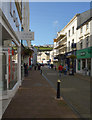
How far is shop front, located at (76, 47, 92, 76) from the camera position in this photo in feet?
64.6

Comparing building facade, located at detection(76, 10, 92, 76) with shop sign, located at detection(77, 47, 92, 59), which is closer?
shop sign, located at detection(77, 47, 92, 59)

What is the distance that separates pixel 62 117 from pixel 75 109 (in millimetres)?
1018

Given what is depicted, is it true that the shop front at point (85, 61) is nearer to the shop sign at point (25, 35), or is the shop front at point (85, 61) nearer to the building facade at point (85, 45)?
the building facade at point (85, 45)

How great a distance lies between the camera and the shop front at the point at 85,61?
1969cm

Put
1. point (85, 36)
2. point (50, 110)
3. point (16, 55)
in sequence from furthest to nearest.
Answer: point (85, 36) < point (16, 55) < point (50, 110)

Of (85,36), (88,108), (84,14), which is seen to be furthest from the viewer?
(84,14)

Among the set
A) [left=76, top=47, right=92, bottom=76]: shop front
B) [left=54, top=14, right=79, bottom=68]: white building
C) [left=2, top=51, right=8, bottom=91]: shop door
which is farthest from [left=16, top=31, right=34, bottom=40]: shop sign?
[left=54, top=14, right=79, bottom=68]: white building

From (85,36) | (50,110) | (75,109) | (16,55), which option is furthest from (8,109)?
(85,36)

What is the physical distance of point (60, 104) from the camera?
573cm

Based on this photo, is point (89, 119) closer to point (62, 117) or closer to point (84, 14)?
point (62, 117)

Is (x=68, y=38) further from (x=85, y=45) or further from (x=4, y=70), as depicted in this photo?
(x=4, y=70)

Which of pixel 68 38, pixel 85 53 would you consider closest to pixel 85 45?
pixel 85 53

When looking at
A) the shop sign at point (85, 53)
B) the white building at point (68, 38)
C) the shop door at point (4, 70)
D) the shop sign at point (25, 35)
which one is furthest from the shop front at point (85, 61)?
the shop door at point (4, 70)

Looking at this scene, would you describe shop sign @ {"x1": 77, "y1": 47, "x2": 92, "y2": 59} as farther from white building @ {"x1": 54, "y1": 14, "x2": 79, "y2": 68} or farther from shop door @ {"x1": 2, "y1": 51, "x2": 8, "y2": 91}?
shop door @ {"x1": 2, "y1": 51, "x2": 8, "y2": 91}
